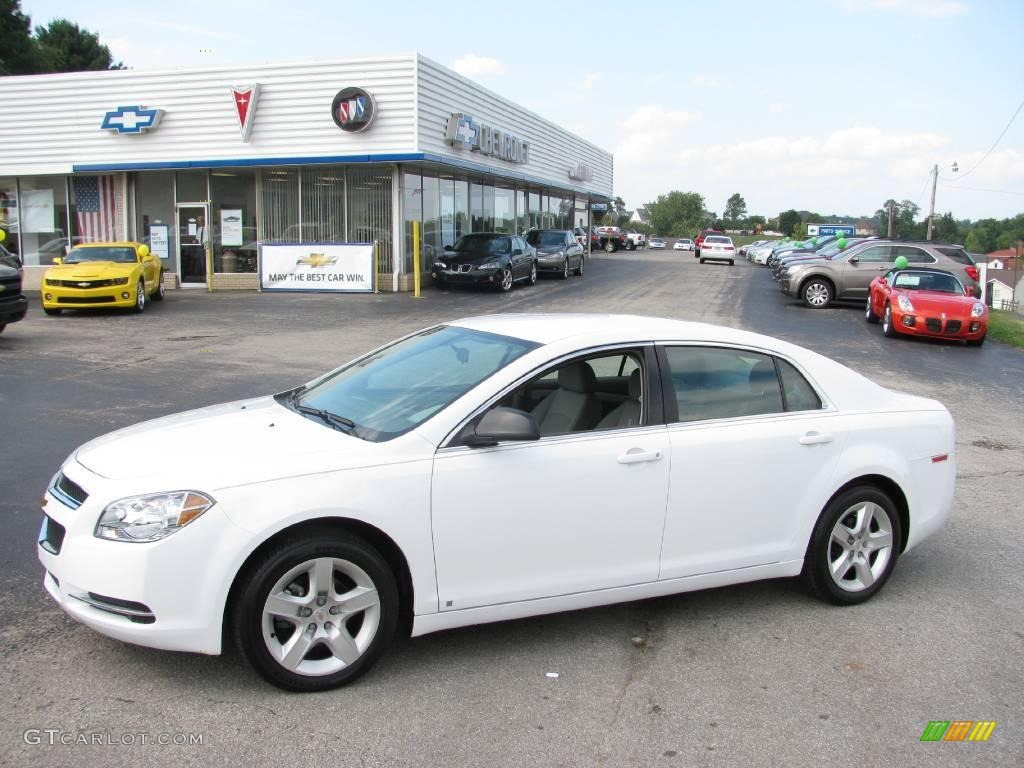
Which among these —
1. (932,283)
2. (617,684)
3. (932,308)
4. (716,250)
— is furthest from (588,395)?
(716,250)

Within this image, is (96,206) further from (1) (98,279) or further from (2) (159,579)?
(2) (159,579)

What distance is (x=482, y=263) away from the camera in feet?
82.1

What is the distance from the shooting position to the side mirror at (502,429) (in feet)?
12.2

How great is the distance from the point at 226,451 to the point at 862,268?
71.0 ft

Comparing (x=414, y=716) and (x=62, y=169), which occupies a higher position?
(x=62, y=169)

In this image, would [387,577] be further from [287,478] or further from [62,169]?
[62,169]

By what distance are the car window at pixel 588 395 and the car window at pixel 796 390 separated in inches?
32.7

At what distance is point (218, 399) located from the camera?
9898 mm

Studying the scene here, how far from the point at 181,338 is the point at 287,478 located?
12907mm

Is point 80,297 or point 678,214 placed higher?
point 678,214

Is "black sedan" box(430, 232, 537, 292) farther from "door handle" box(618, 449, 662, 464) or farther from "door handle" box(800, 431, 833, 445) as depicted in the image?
"door handle" box(618, 449, 662, 464)

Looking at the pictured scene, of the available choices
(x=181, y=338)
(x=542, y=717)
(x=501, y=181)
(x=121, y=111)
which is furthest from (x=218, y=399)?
(x=501, y=181)

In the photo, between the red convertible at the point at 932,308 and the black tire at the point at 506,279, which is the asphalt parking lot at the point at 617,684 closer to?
the red convertible at the point at 932,308

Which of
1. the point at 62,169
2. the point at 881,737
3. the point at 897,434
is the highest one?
the point at 62,169
